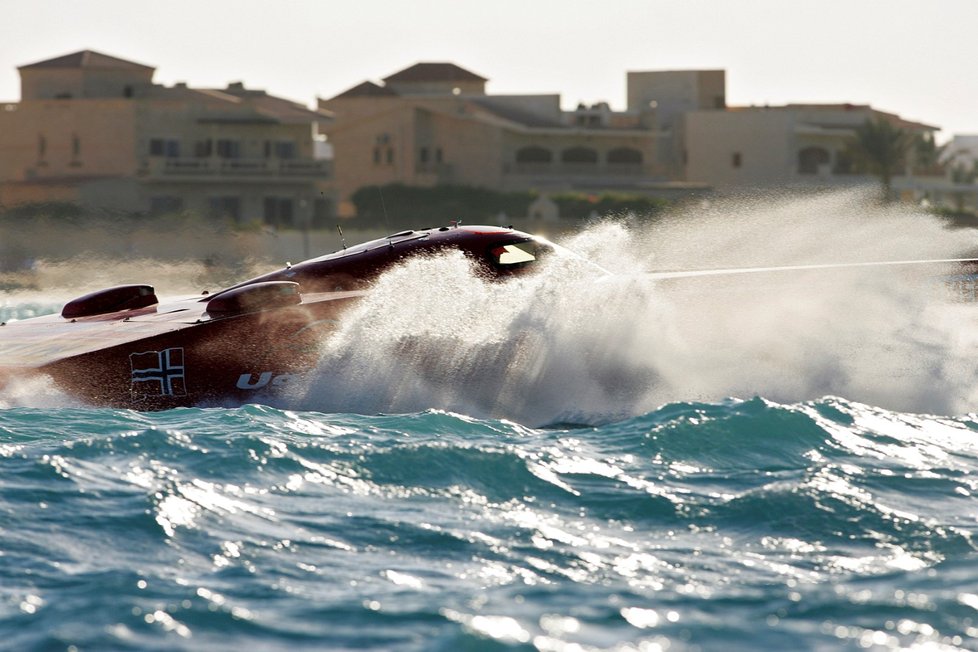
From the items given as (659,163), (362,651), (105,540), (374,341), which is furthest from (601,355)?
(659,163)

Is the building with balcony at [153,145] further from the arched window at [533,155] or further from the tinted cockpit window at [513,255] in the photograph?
the tinted cockpit window at [513,255]

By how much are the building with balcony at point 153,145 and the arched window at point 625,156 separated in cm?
1275

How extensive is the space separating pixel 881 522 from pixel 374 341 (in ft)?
19.3

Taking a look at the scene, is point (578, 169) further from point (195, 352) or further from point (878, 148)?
point (195, 352)

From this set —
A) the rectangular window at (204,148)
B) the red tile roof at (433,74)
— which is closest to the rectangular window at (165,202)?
the rectangular window at (204,148)

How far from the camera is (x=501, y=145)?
6000 centimetres

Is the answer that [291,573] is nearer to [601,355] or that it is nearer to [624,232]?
[601,355]

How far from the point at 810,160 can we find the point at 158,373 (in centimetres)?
5668

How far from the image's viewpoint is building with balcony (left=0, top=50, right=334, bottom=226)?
5362 centimetres

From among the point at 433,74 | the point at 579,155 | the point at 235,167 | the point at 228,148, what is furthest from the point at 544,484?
the point at 433,74

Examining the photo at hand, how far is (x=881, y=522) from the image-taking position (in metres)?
8.26

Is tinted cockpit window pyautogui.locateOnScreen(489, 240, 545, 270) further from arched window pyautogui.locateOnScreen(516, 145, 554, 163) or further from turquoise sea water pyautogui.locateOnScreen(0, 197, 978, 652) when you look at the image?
arched window pyautogui.locateOnScreen(516, 145, 554, 163)

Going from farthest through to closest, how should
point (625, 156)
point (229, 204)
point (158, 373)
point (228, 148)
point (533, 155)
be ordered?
point (625, 156) → point (533, 155) → point (228, 148) → point (229, 204) → point (158, 373)

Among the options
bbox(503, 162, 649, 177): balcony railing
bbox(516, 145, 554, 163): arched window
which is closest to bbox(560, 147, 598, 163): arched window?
bbox(503, 162, 649, 177): balcony railing
